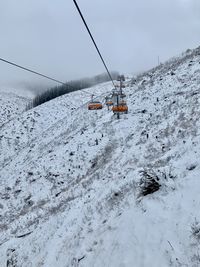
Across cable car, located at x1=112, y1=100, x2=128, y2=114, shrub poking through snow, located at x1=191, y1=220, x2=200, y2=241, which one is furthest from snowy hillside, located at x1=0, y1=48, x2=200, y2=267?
cable car, located at x1=112, y1=100, x2=128, y2=114

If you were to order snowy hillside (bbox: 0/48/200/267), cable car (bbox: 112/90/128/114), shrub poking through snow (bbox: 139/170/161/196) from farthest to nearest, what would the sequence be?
cable car (bbox: 112/90/128/114)
shrub poking through snow (bbox: 139/170/161/196)
snowy hillside (bbox: 0/48/200/267)

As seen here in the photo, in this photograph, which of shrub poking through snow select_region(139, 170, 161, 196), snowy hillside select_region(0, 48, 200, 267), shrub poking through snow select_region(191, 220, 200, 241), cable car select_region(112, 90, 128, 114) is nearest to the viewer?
shrub poking through snow select_region(191, 220, 200, 241)

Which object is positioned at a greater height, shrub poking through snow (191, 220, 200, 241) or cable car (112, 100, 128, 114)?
cable car (112, 100, 128, 114)

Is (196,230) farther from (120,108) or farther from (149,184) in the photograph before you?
(120,108)

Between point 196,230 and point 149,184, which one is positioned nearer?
point 196,230

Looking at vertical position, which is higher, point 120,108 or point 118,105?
point 118,105

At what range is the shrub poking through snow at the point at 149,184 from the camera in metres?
7.29

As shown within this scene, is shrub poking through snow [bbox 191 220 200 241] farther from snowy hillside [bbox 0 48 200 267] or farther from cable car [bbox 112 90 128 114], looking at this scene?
cable car [bbox 112 90 128 114]

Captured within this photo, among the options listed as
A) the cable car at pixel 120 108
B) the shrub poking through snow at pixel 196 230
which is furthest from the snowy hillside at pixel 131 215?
the cable car at pixel 120 108

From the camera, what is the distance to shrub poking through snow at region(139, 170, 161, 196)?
7290 millimetres

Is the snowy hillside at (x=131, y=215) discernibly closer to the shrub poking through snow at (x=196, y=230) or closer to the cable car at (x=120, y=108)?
the shrub poking through snow at (x=196, y=230)

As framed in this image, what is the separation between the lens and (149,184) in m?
7.37

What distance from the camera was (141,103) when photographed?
84.5 feet

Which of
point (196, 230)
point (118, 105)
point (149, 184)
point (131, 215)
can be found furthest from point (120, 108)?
point (196, 230)
